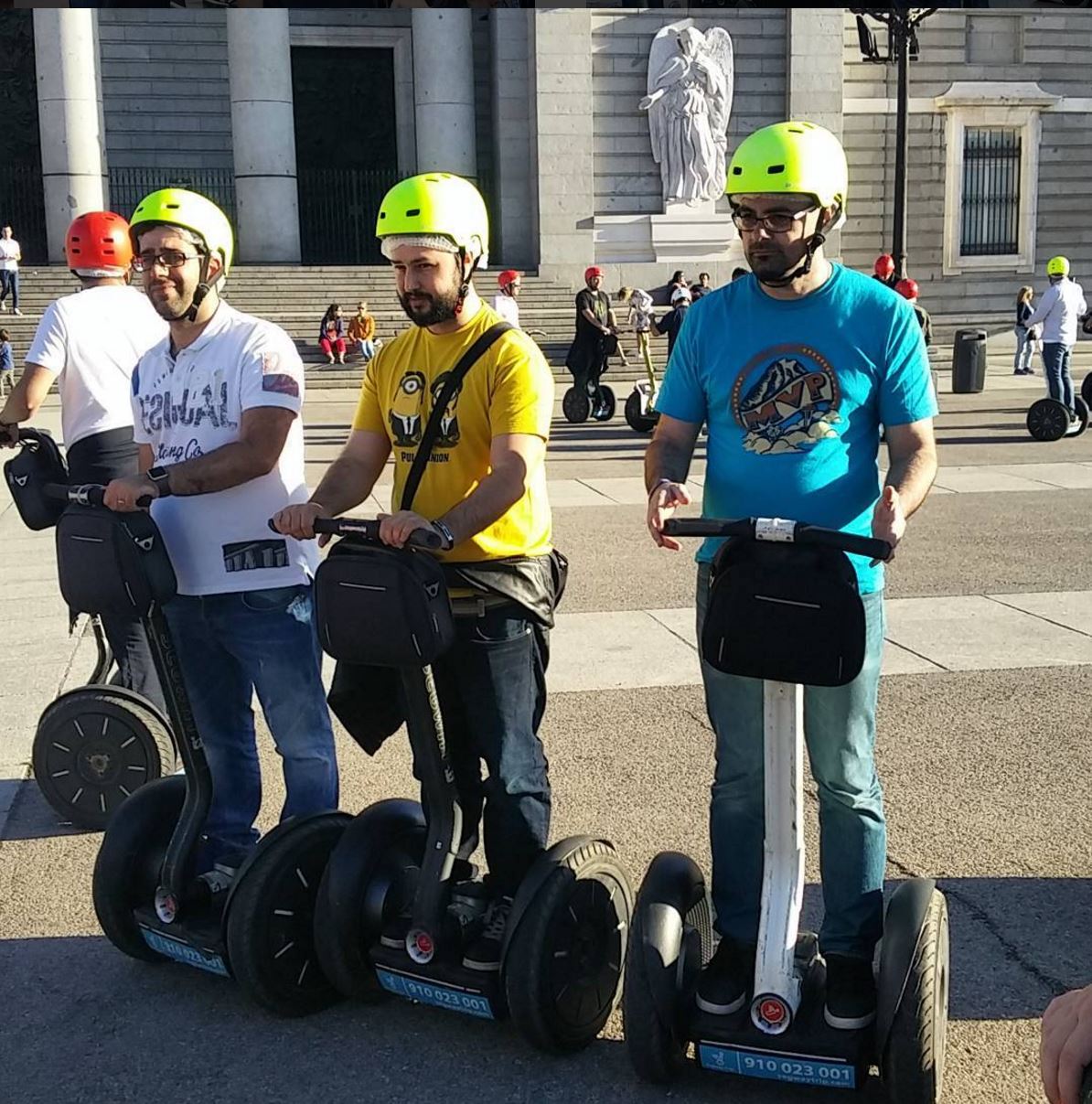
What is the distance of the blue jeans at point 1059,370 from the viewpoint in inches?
598

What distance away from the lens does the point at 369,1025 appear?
11.7 feet

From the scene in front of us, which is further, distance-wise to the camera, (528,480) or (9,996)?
(9,996)

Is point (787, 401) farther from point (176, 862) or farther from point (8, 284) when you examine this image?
point (8, 284)

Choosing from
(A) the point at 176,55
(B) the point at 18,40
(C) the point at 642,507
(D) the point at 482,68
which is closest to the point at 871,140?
(D) the point at 482,68

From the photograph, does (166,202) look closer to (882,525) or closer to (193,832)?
(193,832)

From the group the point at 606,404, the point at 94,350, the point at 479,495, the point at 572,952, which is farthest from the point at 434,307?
the point at 606,404

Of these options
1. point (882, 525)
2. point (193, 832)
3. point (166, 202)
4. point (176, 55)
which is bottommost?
point (193, 832)

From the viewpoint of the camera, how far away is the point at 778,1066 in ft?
9.90

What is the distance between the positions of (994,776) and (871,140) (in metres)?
29.2

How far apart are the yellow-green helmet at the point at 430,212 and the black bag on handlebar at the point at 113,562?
3.23 feet

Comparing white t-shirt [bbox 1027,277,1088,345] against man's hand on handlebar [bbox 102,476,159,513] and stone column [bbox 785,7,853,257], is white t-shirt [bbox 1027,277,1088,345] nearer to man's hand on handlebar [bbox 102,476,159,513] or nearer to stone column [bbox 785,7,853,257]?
man's hand on handlebar [bbox 102,476,159,513]

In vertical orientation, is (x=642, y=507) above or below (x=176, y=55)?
→ below

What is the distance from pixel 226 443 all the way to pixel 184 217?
1.94 ft

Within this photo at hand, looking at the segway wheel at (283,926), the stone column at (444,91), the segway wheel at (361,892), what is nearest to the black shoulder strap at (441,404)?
the segway wheel at (361,892)
